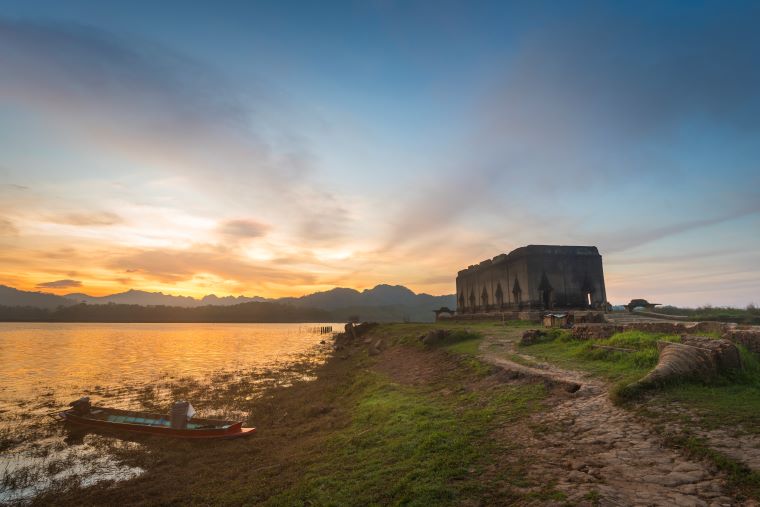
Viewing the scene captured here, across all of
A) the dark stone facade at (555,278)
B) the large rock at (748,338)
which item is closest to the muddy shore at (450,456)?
the large rock at (748,338)

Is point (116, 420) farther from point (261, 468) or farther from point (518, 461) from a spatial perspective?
point (518, 461)

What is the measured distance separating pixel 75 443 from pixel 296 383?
14.2m

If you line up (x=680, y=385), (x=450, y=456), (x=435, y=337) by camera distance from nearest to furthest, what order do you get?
(x=450, y=456) < (x=680, y=385) < (x=435, y=337)

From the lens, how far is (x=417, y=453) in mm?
9023

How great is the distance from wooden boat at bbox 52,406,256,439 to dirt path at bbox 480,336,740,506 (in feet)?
37.7

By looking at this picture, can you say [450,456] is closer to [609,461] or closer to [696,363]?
[609,461]

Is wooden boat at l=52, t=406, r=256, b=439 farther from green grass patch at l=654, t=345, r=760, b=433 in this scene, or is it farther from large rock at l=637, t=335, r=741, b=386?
green grass patch at l=654, t=345, r=760, b=433

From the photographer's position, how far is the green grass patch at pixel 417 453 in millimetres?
7215

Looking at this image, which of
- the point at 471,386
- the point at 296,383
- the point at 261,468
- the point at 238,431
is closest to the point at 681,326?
the point at 471,386

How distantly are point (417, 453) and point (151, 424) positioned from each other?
44.1 ft

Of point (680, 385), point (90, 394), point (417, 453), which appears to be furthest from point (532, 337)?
point (90, 394)

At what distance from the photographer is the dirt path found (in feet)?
18.7

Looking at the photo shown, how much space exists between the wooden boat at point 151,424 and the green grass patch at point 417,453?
5.05 meters

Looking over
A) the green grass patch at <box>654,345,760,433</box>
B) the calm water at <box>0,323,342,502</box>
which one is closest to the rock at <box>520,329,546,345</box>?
the green grass patch at <box>654,345,760,433</box>
